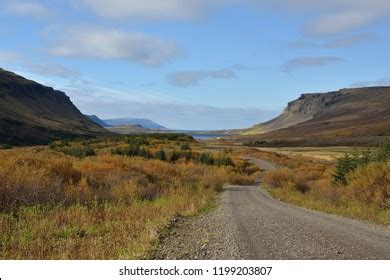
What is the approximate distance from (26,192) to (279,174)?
97.3 ft

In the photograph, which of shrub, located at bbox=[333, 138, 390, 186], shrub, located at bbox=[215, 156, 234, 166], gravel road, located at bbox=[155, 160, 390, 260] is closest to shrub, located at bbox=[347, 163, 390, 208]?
shrub, located at bbox=[333, 138, 390, 186]

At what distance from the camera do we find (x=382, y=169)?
23.7 m

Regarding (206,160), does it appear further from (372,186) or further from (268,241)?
(268,241)

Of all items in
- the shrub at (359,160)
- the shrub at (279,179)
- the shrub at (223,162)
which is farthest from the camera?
the shrub at (223,162)

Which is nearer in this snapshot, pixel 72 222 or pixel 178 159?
pixel 72 222

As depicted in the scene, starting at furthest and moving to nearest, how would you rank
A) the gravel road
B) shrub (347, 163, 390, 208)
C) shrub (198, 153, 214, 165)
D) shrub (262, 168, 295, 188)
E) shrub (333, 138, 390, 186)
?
shrub (198, 153, 214, 165), shrub (262, 168, 295, 188), shrub (333, 138, 390, 186), shrub (347, 163, 390, 208), the gravel road

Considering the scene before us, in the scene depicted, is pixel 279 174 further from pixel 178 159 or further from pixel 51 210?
pixel 51 210

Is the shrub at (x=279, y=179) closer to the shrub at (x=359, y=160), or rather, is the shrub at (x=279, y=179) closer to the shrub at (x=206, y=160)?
the shrub at (x=359, y=160)

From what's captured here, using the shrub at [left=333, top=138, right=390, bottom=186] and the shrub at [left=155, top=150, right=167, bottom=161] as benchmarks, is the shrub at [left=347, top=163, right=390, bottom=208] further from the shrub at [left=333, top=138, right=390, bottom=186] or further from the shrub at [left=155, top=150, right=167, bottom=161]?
the shrub at [left=155, top=150, right=167, bottom=161]

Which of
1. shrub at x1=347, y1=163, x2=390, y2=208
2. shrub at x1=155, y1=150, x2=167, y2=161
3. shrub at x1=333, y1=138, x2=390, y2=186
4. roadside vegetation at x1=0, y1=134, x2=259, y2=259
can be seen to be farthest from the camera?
shrub at x1=155, y1=150, x2=167, y2=161

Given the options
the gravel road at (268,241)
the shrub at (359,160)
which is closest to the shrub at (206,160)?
the shrub at (359,160)

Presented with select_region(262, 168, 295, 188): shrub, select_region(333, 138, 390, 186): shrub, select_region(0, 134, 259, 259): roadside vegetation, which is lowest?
select_region(262, 168, 295, 188): shrub

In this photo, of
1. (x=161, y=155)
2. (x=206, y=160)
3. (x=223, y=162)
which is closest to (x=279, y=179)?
(x=223, y=162)

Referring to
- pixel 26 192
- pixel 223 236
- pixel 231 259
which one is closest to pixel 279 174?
pixel 26 192
